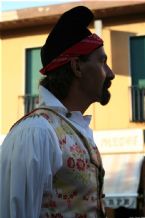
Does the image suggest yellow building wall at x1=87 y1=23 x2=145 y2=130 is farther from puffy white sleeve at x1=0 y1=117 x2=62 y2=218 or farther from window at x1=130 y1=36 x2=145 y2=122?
puffy white sleeve at x1=0 y1=117 x2=62 y2=218

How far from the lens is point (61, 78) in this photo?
226 centimetres

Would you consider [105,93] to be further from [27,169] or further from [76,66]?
[27,169]

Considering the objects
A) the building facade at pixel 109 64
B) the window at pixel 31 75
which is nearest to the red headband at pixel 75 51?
the building facade at pixel 109 64

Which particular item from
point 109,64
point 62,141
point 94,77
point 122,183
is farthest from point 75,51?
point 109,64

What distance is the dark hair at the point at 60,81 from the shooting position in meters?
2.25

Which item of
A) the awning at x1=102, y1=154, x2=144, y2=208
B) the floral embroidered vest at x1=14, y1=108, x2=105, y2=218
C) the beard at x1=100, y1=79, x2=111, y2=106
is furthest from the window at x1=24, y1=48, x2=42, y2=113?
the floral embroidered vest at x1=14, y1=108, x2=105, y2=218

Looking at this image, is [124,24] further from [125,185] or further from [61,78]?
[61,78]

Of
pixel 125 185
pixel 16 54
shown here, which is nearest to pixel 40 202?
pixel 125 185

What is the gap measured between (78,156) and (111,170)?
10.0m

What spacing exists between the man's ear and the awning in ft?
27.0

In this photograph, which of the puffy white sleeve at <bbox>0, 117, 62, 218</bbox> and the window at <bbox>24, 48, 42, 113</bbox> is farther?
the window at <bbox>24, 48, 42, 113</bbox>

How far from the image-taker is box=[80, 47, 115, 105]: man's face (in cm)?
229

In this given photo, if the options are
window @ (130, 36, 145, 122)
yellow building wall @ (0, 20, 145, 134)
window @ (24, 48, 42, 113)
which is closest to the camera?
window @ (130, 36, 145, 122)

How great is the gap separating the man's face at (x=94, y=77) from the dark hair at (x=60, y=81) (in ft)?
0.19
